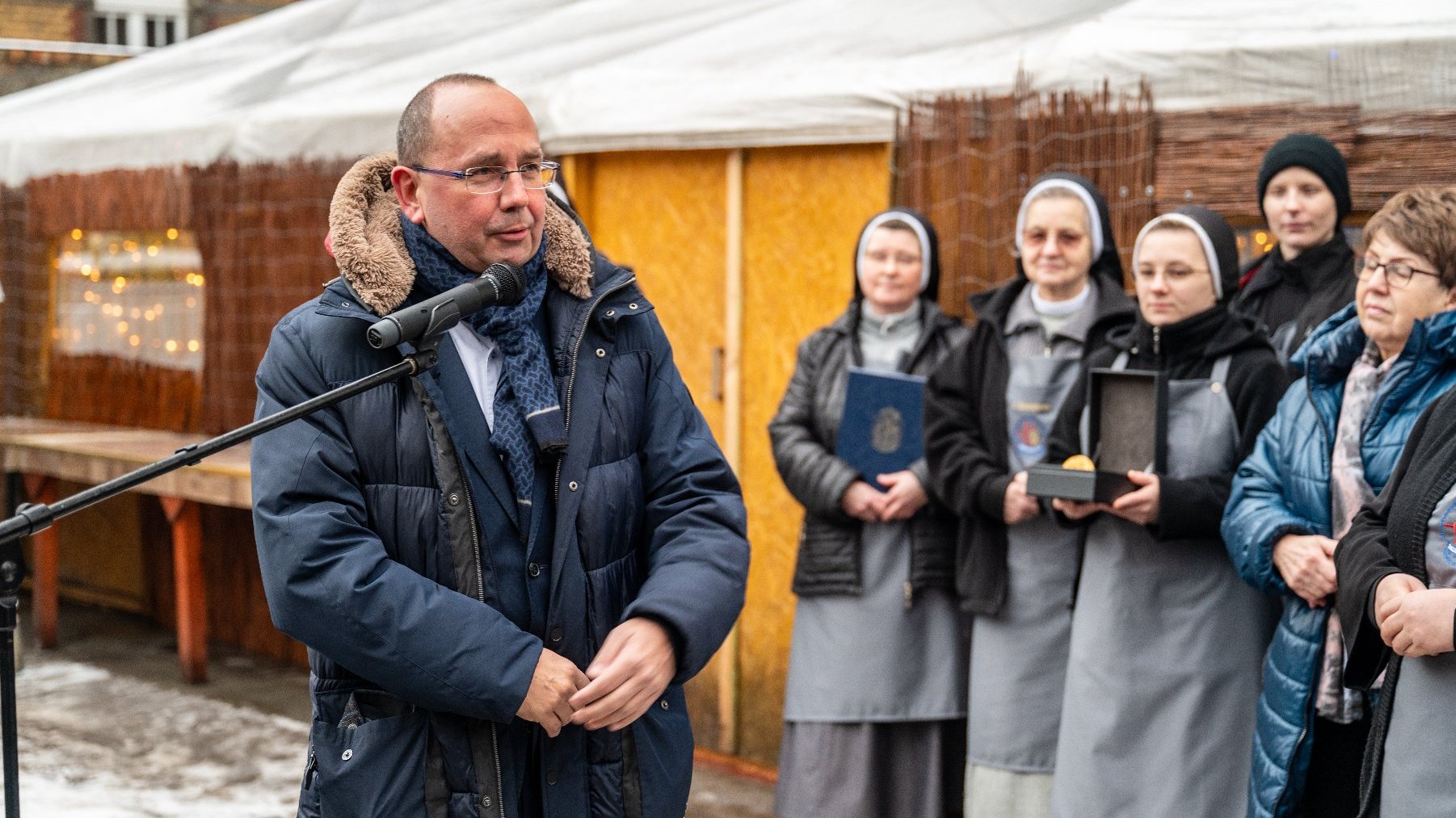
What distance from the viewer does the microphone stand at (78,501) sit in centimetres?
238

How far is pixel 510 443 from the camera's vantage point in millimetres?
2652

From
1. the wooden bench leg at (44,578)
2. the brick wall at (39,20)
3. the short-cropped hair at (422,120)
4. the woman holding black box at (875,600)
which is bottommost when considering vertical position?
the wooden bench leg at (44,578)

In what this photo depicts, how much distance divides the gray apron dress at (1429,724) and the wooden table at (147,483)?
16.9 feet

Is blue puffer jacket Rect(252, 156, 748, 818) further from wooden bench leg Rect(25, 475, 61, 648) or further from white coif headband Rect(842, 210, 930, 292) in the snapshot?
wooden bench leg Rect(25, 475, 61, 648)

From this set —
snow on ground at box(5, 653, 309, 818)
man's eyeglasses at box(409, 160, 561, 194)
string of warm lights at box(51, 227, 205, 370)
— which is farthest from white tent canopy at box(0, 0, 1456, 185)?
man's eyeglasses at box(409, 160, 561, 194)

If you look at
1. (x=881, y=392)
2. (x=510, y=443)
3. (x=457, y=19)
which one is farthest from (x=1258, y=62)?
(x=457, y=19)

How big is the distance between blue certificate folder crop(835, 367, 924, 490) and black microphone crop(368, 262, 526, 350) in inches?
99.2

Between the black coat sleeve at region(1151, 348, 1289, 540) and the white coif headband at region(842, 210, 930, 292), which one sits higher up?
the white coif headband at region(842, 210, 930, 292)

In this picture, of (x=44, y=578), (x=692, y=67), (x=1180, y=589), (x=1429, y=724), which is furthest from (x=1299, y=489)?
(x=44, y=578)

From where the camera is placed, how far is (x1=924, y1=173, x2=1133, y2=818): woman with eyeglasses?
457 centimetres

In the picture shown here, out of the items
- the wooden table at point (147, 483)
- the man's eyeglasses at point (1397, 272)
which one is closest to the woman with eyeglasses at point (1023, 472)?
the man's eyeglasses at point (1397, 272)

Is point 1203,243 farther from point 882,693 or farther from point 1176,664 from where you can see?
point 882,693

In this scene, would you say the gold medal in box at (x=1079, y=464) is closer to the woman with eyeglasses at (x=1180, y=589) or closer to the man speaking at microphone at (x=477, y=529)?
the woman with eyeglasses at (x=1180, y=589)

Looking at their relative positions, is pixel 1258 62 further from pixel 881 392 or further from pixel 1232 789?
pixel 1232 789
